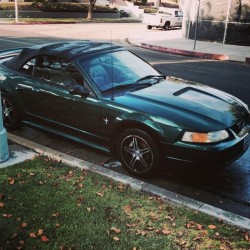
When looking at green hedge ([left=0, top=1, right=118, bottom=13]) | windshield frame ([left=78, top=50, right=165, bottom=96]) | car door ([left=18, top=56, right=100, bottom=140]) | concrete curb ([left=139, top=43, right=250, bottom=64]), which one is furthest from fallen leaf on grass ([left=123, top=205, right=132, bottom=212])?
green hedge ([left=0, top=1, right=118, bottom=13])

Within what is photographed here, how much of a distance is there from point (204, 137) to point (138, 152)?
89 centimetres

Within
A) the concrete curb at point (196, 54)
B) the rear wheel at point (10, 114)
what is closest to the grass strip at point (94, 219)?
the rear wheel at point (10, 114)

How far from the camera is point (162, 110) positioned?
475 cm

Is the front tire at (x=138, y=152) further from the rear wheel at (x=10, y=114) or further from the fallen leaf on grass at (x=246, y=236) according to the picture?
the rear wheel at (x=10, y=114)

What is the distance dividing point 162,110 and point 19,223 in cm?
214

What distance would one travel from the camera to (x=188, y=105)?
4887mm

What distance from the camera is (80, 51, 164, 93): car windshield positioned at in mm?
5324

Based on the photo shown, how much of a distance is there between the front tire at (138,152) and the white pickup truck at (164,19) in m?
25.5

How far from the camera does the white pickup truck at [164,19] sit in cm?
2908

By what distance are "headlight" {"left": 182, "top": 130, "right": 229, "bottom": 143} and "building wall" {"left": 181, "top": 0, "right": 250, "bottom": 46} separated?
49.5 feet

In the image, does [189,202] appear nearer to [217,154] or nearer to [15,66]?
[217,154]

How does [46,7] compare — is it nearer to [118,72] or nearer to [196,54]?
[196,54]

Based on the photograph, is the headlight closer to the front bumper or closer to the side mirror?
the front bumper

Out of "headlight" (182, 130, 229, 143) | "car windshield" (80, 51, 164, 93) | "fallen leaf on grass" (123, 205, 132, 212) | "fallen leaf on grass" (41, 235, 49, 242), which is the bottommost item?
"fallen leaf on grass" (41, 235, 49, 242)
